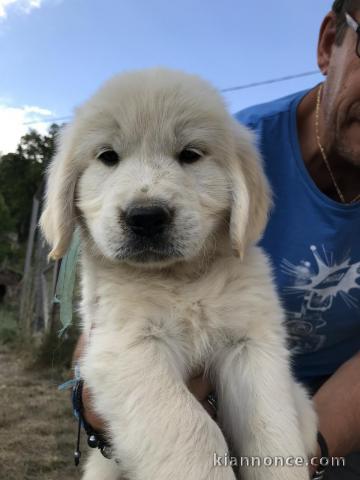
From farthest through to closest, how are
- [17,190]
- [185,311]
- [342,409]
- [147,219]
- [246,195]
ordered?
[17,190] < [342,409] < [246,195] < [185,311] < [147,219]

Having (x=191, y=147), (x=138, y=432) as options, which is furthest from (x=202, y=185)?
(x=138, y=432)

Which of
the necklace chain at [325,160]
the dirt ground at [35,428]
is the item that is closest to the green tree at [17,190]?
the dirt ground at [35,428]

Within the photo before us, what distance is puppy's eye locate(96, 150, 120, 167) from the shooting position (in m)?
2.01

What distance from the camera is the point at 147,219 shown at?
174 cm

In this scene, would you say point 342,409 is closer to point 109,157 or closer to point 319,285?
point 319,285

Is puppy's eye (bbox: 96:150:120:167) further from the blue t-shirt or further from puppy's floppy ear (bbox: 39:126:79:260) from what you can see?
the blue t-shirt

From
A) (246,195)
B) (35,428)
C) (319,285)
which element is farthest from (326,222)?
(35,428)

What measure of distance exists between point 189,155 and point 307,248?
80cm

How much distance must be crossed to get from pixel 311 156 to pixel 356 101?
42 cm

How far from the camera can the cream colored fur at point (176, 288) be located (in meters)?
1.62

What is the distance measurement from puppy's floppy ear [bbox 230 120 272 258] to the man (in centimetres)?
38

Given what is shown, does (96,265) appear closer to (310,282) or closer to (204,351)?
(204,351)

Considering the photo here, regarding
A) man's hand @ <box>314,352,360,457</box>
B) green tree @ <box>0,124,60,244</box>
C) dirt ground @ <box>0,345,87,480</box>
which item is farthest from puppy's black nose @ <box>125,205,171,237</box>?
green tree @ <box>0,124,60,244</box>

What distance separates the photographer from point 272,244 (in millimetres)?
2561
